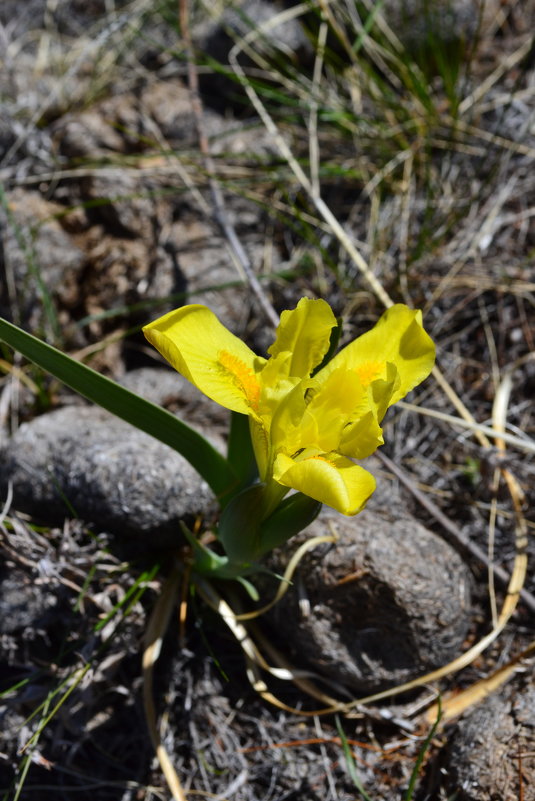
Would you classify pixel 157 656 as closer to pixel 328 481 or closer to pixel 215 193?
pixel 328 481

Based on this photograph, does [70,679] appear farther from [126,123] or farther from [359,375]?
[126,123]

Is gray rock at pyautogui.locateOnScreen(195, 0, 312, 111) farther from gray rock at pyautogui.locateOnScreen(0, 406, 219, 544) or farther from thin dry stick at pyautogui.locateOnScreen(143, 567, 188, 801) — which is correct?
thin dry stick at pyautogui.locateOnScreen(143, 567, 188, 801)

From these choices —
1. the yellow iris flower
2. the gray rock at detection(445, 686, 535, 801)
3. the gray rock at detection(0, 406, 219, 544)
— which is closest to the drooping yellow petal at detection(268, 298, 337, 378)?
the yellow iris flower

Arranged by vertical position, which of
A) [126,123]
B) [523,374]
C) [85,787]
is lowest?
[85,787]

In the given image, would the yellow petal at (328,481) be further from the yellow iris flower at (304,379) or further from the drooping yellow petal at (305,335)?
the drooping yellow petal at (305,335)

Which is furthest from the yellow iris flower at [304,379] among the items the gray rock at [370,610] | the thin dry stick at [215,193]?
the thin dry stick at [215,193]

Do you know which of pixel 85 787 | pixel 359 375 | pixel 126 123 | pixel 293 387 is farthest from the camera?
pixel 126 123

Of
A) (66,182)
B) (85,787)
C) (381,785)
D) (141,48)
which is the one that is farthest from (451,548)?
(141,48)
